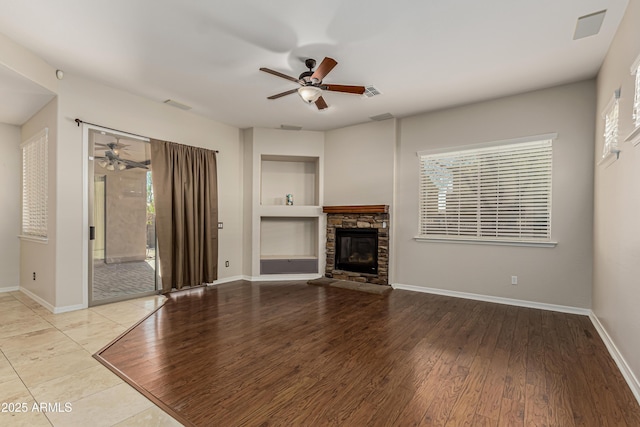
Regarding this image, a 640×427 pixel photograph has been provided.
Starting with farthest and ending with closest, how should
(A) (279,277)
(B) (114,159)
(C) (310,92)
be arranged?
1. (A) (279,277)
2. (B) (114,159)
3. (C) (310,92)

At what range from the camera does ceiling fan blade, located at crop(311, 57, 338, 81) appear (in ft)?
9.73

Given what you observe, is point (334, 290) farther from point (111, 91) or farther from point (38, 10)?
point (38, 10)

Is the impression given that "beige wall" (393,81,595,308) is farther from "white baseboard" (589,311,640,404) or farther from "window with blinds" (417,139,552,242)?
"white baseboard" (589,311,640,404)

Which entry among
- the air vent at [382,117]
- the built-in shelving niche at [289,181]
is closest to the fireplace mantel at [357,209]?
the built-in shelving niche at [289,181]

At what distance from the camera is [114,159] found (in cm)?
442

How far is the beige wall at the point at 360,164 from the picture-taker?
5.59 m

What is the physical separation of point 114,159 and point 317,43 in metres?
3.36

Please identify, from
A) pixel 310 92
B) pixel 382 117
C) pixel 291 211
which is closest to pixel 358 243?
pixel 291 211

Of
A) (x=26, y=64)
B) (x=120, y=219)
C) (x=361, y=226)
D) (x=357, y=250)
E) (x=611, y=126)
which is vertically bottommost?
(x=357, y=250)

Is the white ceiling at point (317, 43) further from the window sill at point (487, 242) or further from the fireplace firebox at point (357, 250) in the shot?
the fireplace firebox at point (357, 250)

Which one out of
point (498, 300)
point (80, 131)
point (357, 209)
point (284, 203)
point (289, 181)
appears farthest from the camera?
point (289, 181)

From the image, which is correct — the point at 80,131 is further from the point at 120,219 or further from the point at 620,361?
the point at 620,361

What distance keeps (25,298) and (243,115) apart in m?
4.37

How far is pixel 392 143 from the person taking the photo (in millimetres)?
5512
